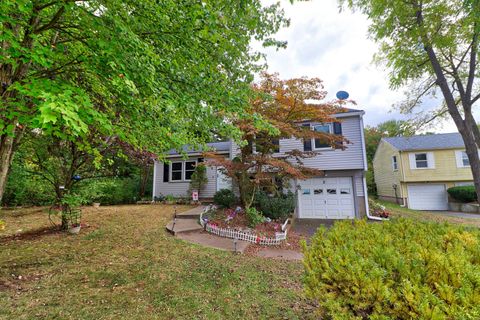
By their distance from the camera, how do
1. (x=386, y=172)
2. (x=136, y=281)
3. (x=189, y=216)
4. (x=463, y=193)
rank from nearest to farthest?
(x=136, y=281)
(x=189, y=216)
(x=463, y=193)
(x=386, y=172)

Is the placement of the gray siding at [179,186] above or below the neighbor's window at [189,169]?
below

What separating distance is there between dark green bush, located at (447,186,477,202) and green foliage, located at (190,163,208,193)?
17.9m

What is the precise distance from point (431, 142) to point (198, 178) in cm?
1909

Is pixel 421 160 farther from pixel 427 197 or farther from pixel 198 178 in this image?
pixel 198 178

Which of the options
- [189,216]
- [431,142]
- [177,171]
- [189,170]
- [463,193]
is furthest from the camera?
[431,142]

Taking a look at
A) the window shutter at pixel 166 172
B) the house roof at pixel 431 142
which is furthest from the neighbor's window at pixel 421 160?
the window shutter at pixel 166 172

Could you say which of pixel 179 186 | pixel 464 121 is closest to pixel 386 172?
pixel 464 121

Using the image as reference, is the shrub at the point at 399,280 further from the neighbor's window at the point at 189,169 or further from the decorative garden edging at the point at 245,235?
the neighbor's window at the point at 189,169

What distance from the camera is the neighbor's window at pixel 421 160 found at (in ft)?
53.3

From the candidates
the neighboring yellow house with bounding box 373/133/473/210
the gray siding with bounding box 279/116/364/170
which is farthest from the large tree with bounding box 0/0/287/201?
the neighboring yellow house with bounding box 373/133/473/210

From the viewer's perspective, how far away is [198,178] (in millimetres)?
13406

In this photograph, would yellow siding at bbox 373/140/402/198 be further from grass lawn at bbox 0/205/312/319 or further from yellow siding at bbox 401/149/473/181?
grass lawn at bbox 0/205/312/319

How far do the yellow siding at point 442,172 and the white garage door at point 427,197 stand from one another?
66 cm

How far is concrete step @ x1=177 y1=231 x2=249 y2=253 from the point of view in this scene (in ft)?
19.6
